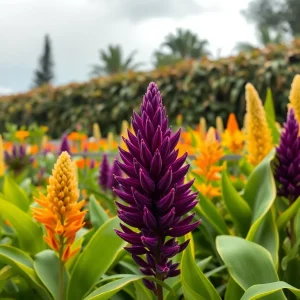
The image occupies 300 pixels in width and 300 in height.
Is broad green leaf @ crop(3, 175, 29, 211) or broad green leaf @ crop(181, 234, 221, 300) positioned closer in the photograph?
broad green leaf @ crop(181, 234, 221, 300)

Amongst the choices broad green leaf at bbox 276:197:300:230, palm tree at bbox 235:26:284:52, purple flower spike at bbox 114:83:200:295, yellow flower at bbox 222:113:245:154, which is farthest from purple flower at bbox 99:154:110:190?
palm tree at bbox 235:26:284:52

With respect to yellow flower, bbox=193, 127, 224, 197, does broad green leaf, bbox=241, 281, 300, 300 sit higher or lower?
lower

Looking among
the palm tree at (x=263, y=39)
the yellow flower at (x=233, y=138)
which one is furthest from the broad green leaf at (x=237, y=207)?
the palm tree at (x=263, y=39)

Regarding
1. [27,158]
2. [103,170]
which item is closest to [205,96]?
[27,158]

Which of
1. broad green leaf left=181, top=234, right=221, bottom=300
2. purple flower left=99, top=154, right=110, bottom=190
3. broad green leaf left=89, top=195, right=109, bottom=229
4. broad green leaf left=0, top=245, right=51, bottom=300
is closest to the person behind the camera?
broad green leaf left=181, top=234, right=221, bottom=300

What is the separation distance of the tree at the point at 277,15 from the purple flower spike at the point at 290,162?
37.3 metres

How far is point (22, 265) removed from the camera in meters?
1.00

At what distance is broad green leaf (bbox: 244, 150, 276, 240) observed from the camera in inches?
45.1

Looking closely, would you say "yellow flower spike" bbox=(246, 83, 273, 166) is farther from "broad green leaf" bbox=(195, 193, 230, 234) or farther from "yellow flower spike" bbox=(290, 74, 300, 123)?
"broad green leaf" bbox=(195, 193, 230, 234)

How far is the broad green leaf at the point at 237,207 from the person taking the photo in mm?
1233

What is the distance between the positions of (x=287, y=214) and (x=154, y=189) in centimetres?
52

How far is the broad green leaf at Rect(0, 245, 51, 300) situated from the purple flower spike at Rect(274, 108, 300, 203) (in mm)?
620

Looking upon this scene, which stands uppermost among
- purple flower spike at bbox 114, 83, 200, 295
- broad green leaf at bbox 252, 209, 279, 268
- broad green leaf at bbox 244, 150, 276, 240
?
purple flower spike at bbox 114, 83, 200, 295

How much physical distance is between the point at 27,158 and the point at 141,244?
2477 mm
